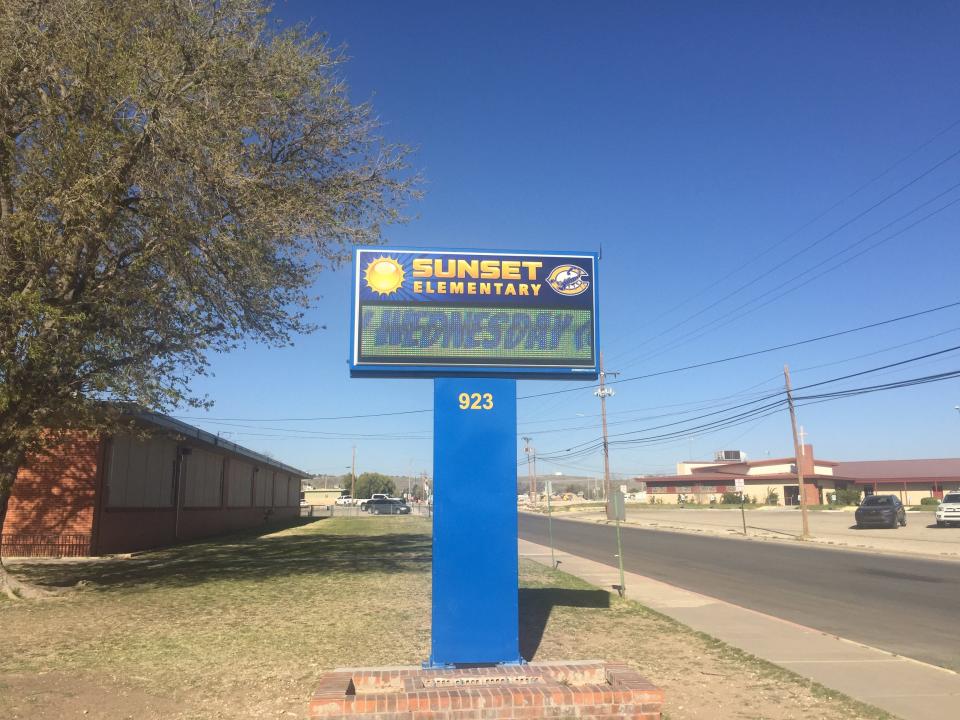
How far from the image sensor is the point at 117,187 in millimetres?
10812

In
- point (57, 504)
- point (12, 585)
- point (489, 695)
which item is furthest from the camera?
point (57, 504)

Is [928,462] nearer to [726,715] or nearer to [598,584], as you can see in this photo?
[598,584]

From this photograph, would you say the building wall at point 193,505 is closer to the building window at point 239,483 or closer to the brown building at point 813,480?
the building window at point 239,483

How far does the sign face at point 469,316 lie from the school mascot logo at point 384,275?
0.01m

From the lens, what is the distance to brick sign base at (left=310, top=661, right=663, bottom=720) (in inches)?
226

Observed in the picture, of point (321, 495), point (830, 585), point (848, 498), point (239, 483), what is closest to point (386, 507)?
point (239, 483)

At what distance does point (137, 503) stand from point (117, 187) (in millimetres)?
13996

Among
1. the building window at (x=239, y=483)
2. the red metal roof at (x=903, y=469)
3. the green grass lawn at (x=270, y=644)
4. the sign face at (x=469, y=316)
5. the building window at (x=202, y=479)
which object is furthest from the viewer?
the red metal roof at (x=903, y=469)

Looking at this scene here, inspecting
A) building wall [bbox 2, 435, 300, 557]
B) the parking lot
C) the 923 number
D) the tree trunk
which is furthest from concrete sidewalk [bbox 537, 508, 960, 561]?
the tree trunk

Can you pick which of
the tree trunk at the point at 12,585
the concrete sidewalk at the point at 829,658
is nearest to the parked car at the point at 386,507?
the concrete sidewalk at the point at 829,658

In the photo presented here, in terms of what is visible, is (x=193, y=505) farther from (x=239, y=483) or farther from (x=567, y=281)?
(x=567, y=281)

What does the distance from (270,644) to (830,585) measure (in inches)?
507

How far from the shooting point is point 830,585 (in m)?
16.6

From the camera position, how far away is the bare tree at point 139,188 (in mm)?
10539
